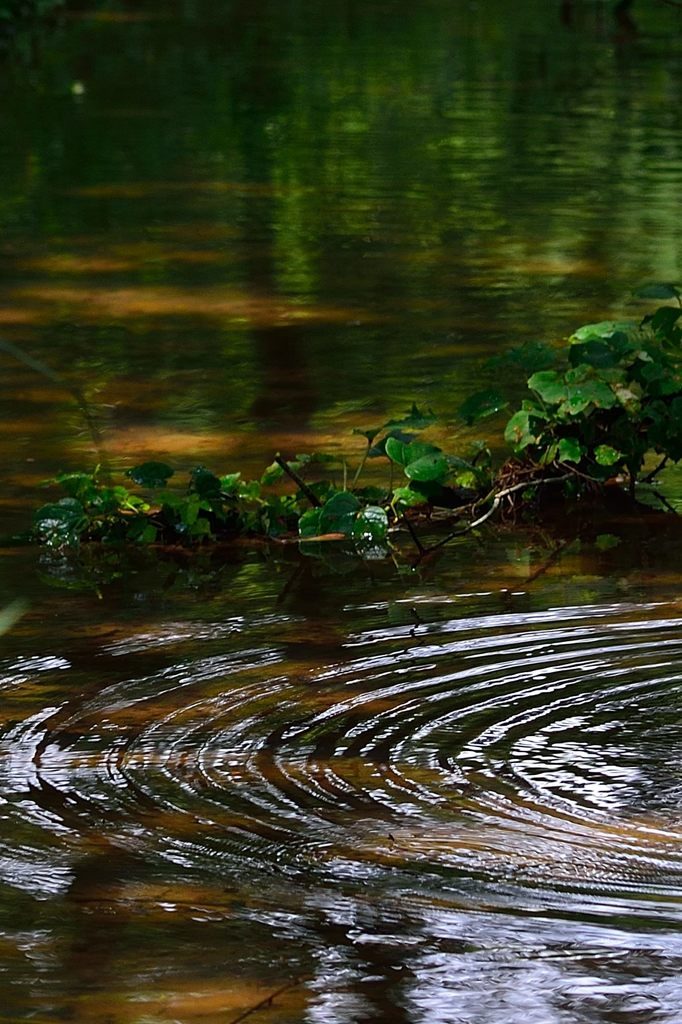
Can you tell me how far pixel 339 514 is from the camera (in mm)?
5613

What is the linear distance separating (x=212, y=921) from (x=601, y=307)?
5.76 meters

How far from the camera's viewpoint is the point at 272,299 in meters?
9.25

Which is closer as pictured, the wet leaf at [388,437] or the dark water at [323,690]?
the dark water at [323,690]

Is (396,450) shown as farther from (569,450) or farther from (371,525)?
(569,450)

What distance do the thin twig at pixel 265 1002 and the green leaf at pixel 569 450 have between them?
9.56 ft

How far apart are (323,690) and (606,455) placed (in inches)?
68.3

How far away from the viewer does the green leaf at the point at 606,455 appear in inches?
230

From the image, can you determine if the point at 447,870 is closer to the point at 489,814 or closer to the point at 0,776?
the point at 489,814

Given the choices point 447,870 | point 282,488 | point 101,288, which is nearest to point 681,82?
point 101,288

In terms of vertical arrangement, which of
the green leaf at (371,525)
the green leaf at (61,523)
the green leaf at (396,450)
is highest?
the green leaf at (396,450)

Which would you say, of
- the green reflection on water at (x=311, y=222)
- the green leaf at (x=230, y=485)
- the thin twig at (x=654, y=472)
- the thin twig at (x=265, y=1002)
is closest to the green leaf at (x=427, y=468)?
the green leaf at (x=230, y=485)

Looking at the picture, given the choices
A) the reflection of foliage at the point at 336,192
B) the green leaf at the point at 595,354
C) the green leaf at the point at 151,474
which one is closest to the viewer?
the green leaf at the point at 151,474

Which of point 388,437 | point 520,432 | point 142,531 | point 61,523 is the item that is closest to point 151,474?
point 142,531

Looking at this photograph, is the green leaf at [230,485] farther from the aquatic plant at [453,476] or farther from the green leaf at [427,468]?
the green leaf at [427,468]
